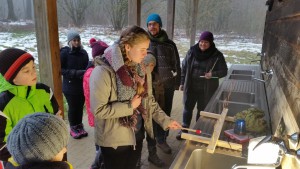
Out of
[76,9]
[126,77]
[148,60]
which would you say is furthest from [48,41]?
[76,9]

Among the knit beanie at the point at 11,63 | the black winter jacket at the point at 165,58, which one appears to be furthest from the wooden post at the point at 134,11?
the knit beanie at the point at 11,63

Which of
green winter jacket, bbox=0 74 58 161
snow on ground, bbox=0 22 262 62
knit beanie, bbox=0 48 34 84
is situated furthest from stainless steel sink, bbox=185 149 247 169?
snow on ground, bbox=0 22 262 62

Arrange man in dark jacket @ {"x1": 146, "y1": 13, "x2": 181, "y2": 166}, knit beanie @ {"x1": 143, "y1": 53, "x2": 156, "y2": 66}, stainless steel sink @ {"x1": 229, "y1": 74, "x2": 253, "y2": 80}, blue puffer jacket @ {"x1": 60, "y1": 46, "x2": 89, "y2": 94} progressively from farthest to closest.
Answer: stainless steel sink @ {"x1": 229, "y1": 74, "x2": 253, "y2": 80} → blue puffer jacket @ {"x1": 60, "y1": 46, "x2": 89, "y2": 94} → man in dark jacket @ {"x1": 146, "y1": 13, "x2": 181, "y2": 166} → knit beanie @ {"x1": 143, "y1": 53, "x2": 156, "y2": 66}

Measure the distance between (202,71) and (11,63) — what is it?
2.71 metres

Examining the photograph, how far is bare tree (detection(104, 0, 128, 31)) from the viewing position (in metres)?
12.0

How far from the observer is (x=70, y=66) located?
146 inches

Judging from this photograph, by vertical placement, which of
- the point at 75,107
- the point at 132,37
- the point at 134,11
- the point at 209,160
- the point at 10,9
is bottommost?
the point at 75,107

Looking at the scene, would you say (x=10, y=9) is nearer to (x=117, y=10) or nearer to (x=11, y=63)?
(x=11, y=63)

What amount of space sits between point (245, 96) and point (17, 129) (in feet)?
9.00

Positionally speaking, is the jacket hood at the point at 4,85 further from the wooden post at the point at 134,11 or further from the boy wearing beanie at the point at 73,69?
the wooden post at the point at 134,11

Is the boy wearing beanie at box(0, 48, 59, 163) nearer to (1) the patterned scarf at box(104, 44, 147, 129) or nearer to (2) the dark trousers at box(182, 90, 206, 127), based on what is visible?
(1) the patterned scarf at box(104, 44, 147, 129)

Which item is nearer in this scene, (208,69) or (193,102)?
(208,69)

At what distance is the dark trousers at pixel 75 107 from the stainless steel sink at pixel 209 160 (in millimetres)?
2549

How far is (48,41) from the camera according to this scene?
2189mm
